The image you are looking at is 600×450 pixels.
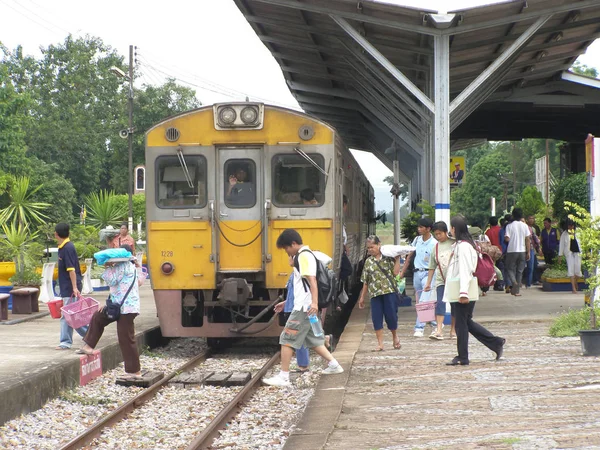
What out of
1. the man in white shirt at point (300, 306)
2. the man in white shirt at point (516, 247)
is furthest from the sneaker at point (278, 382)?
the man in white shirt at point (516, 247)

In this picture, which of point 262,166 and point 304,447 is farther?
point 262,166

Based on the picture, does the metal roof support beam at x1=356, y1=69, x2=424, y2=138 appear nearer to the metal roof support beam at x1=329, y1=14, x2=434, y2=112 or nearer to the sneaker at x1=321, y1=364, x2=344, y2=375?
the metal roof support beam at x1=329, y1=14, x2=434, y2=112

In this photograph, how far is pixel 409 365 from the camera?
10.6 meters

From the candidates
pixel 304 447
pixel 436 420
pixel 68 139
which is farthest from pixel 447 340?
pixel 68 139

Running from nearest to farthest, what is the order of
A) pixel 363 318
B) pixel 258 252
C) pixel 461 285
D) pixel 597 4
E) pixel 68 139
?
pixel 461 285, pixel 258 252, pixel 597 4, pixel 363 318, pixel 68 139

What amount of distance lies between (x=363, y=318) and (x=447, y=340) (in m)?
3.69

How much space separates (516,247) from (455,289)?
935 cm

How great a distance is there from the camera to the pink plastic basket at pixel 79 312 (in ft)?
36.2

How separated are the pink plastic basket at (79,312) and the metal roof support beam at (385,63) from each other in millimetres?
6383

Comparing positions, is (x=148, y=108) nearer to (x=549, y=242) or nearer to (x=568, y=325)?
(x=549, y=242)

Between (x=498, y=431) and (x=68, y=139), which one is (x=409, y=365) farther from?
(x=68, y=139)

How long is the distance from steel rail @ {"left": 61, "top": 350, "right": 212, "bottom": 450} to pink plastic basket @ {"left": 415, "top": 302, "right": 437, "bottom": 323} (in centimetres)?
309

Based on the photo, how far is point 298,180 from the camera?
506 inches

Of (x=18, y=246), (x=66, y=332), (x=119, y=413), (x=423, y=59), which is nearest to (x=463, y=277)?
(x=119, y=413)
